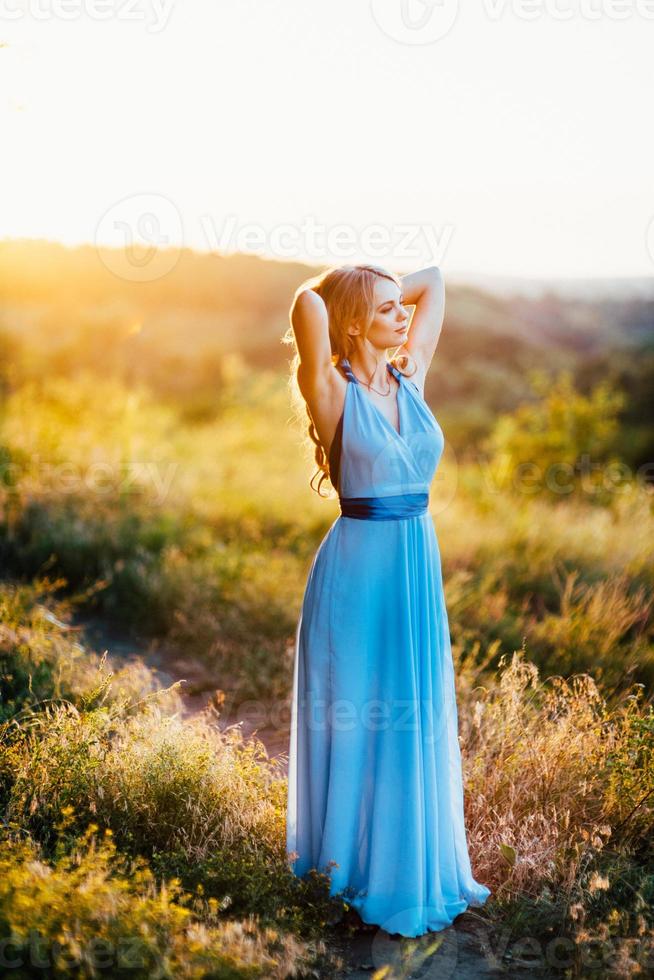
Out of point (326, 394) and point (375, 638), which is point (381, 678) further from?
point (326, 394)

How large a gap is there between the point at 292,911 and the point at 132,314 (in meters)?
32.7

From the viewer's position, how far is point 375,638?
3029 millimetres

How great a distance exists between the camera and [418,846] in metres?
3.01

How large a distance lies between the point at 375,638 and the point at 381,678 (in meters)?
0.14

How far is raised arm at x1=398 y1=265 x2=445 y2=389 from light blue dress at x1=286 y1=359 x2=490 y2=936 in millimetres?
315

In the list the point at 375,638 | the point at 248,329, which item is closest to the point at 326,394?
the point at 375,638

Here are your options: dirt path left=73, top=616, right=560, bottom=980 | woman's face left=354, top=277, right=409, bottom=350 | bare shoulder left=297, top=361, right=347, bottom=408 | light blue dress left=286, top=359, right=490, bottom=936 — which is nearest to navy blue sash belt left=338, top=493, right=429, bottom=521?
light blue dress left=286, top=359, right=490, bottom=936

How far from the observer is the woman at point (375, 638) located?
9.78 ft

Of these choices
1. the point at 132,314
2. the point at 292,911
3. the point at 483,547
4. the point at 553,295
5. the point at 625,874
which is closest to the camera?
the point at 292,911

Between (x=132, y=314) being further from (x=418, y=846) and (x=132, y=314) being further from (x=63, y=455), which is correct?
(x=418, y=846)

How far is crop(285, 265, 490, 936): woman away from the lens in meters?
2.98

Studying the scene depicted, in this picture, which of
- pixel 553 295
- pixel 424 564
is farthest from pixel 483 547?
pixel 553 295

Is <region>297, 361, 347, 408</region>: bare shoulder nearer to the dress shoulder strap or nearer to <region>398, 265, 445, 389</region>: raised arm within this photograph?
the dress shoulder strap

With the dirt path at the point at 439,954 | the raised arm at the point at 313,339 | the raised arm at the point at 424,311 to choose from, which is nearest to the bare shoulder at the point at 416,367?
the raised arm at the point at 424,311
